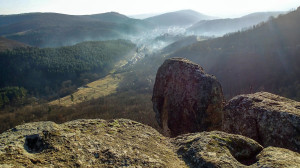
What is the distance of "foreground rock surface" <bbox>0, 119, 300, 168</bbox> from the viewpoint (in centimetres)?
542

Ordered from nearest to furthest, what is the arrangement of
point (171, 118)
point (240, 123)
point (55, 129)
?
point (55, 129) → point (240, 123) → point (171, 118)

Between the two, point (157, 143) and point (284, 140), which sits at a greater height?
point (157, 143)

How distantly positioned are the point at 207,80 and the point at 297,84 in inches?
2094

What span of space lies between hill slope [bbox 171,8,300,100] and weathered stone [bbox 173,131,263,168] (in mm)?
50633

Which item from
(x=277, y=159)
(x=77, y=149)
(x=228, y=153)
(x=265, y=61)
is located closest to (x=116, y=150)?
(x=77, y=149)

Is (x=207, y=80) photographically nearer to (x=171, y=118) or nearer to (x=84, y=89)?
(x=171, y=118)

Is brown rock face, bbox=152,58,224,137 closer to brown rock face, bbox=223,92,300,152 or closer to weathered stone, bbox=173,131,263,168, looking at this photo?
brown rock face, bbox=223,92,300,152

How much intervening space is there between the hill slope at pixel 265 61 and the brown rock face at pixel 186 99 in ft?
136

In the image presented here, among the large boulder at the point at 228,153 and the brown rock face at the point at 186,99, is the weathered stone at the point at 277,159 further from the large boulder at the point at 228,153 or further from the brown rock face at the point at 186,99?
the brown rock face at the point at 186,99

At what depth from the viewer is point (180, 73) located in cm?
1767

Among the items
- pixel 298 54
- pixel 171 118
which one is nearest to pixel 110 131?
pixel 171 118

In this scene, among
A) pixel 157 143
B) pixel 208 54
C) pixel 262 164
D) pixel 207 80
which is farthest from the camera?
pixel 208 54

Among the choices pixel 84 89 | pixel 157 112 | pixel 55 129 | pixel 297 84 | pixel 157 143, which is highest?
pixel 55 129

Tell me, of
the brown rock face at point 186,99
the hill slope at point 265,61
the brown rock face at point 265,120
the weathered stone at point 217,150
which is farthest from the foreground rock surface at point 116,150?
the hill slope at point 265,61
